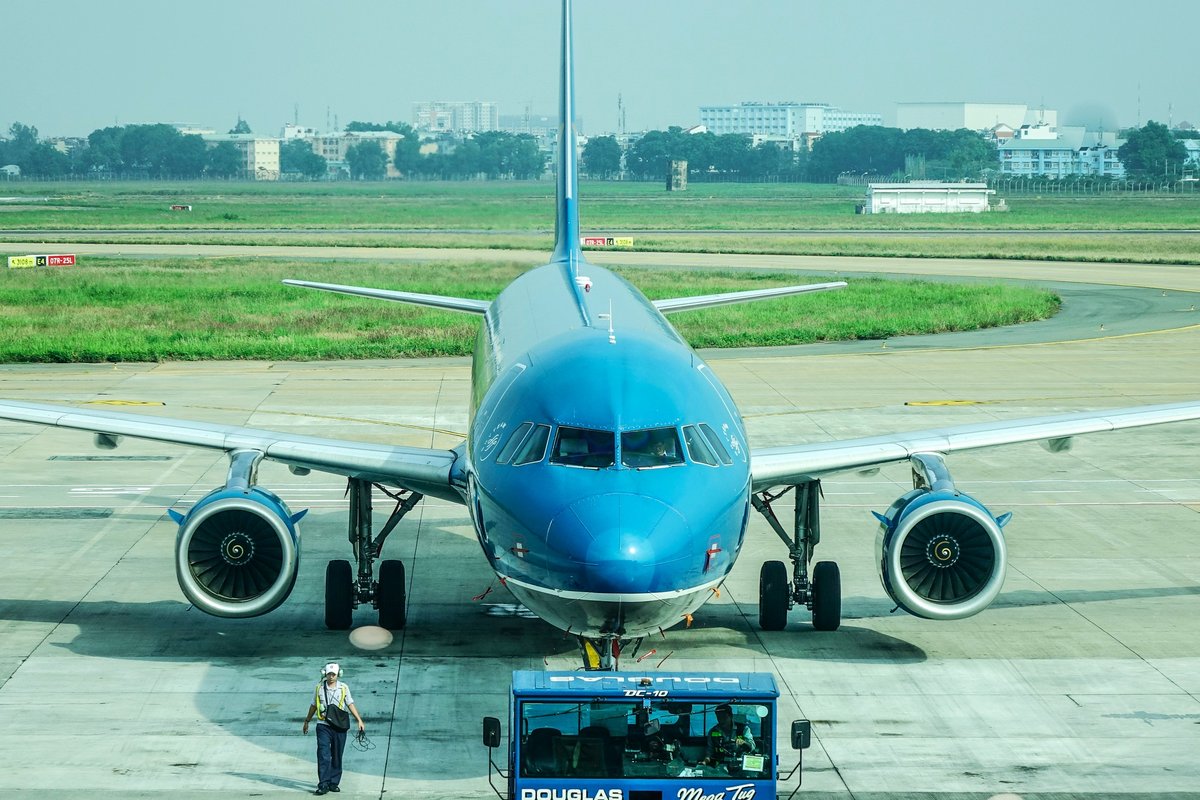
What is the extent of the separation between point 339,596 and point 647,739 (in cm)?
838

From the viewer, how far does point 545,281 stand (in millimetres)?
26797

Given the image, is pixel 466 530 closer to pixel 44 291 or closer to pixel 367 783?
pixel 367 783

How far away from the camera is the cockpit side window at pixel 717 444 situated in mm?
17578

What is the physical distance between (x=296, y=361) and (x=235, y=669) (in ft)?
110

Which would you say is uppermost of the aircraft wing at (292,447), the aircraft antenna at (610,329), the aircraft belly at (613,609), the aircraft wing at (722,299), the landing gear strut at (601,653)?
the aircraft antenna at (610,329)

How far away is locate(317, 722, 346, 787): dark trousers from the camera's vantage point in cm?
1575

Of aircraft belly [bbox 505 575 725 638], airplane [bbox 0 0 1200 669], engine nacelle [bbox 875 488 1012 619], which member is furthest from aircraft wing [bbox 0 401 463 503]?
engine nacelle [bbox 875 488 1012 619]

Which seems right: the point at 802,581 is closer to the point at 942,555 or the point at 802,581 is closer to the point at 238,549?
the point at 942,555

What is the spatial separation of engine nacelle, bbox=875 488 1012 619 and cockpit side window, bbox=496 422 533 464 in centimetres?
570

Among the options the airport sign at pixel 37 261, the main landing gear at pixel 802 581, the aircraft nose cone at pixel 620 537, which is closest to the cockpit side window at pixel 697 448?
the aircraft nose cone at pixel 620 537

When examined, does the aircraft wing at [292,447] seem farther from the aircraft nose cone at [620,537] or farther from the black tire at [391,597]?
the aircraft nose cone at [620,537]

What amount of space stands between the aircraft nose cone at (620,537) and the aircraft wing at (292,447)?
5.42 meters

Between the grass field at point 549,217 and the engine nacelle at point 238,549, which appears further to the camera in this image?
the grass field at point 549,217

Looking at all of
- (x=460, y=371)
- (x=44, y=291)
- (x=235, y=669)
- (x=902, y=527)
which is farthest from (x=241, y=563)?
(x=44, y=291)
